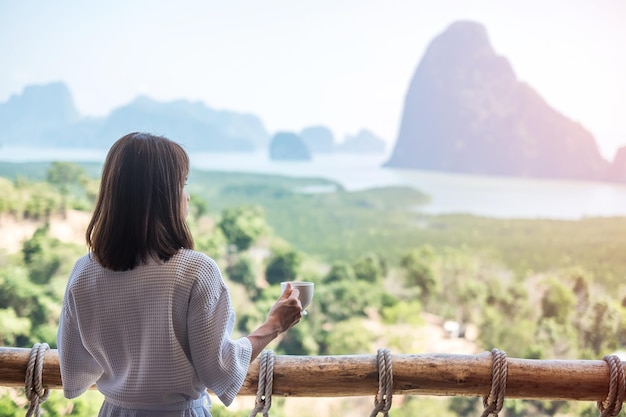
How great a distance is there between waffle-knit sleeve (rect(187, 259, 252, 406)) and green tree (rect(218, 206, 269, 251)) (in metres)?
6.92

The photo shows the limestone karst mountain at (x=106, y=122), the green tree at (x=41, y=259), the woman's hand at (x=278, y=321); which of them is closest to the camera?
the woman's hand at (x=278, y=321)

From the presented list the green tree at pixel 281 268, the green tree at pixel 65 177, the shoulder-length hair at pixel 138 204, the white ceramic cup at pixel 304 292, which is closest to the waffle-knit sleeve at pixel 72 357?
the shoulder-length hair at pixel 138 204

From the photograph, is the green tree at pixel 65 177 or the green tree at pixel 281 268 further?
the green tree at pixel 281 268

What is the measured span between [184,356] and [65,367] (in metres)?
0.26

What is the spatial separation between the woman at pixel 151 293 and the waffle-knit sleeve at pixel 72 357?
1.6 inches

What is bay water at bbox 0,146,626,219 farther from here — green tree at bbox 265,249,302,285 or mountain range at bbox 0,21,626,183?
green tree at bbox 265,249,302,285

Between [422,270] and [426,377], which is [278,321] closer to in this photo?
[426,377]

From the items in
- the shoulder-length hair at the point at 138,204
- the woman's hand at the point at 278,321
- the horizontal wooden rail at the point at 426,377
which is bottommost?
the horizontal wooden rail at the point at 426,377

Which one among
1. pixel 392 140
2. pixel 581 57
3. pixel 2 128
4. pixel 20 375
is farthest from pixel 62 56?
pixel 20 375

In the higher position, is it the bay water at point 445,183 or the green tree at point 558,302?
the bay water at point 445,183

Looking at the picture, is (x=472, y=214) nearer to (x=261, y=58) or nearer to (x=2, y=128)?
(x=261, y=58)

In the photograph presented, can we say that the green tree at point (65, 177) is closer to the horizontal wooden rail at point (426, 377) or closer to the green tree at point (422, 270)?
the green tree at point (422, 270)

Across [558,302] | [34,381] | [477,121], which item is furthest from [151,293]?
[477,121]

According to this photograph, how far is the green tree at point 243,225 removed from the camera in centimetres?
796
